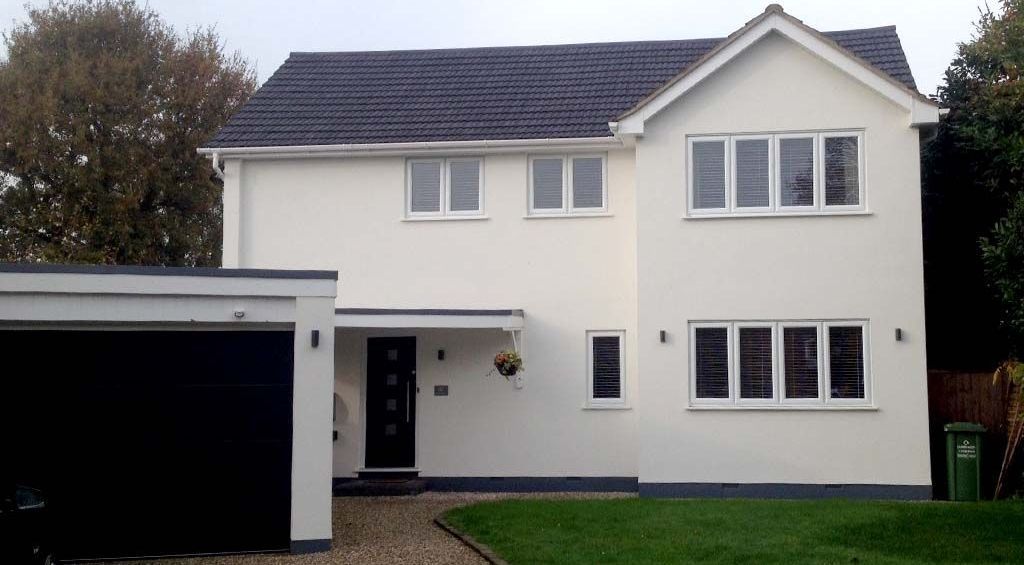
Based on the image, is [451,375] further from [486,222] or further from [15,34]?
[15,34]

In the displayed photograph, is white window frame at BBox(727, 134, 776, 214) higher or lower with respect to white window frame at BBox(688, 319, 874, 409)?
higher

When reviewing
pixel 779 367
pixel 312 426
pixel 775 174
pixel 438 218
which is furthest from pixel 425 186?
pixel 312 426

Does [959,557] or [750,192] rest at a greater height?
[750,192]

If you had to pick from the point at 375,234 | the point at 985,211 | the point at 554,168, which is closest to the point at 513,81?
the point at 554,168

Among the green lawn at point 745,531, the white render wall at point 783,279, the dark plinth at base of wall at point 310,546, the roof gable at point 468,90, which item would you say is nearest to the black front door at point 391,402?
the green lawn at point 745,531

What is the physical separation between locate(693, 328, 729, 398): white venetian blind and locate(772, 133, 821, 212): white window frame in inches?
83.5

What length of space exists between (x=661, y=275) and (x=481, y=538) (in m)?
5.64

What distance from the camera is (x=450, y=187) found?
18.9 metres

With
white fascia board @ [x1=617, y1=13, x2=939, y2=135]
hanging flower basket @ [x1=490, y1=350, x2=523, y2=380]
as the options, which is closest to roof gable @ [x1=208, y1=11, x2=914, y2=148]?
white fascia board @ [x1=617, y1=13, x2=939, y2=135]

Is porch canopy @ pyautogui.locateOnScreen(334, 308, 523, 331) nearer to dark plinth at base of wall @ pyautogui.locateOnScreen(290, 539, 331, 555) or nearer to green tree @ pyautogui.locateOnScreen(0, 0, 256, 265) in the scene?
dark plinth at base of wall @ pyautogui.locateOnScreen(290, 539, 331, 555)

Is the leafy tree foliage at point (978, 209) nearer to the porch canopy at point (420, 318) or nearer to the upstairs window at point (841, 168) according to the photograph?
the upstairs window at point (841, 168)

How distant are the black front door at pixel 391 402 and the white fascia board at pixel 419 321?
173 centimetres

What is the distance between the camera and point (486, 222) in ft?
61.1

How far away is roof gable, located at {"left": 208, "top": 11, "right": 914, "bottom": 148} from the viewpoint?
1903 cm
